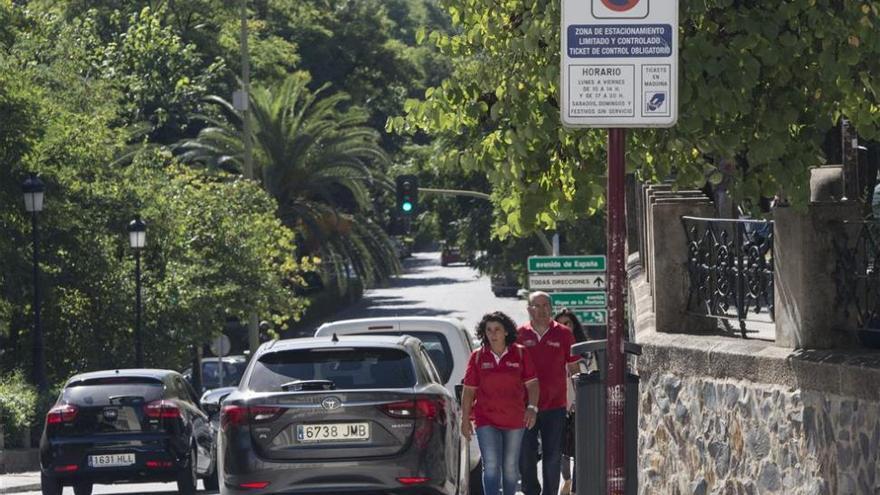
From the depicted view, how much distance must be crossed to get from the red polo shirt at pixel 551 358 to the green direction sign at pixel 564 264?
1842 cm

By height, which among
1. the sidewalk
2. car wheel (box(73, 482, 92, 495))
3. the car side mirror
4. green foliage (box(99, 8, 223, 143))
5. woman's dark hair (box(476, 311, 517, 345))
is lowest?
the sidewalk

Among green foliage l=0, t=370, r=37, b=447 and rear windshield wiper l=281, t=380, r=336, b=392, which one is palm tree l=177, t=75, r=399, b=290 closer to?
green foliage l=0, t=370, r=37, b=447

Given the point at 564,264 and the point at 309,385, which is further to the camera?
the point at 564,264

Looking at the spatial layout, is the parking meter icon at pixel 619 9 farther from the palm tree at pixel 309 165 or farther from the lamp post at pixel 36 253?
the palm tree at pixel 309 165

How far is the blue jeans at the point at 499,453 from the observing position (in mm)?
12891

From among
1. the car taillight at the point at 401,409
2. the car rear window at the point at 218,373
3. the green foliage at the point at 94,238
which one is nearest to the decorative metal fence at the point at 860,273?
the car taillight at the point at 401,409

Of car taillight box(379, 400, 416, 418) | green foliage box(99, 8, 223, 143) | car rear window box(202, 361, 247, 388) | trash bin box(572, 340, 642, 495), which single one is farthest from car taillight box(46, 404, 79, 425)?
green foliage box(99, 8, 223, 143)

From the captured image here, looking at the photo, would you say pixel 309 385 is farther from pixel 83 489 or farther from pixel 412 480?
pixel 83 489

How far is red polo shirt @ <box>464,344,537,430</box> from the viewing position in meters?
12.8

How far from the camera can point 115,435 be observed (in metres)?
19.4

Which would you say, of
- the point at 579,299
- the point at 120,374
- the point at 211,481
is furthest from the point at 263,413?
the point at 579,299

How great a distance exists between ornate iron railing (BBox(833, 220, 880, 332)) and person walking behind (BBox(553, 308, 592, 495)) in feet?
13.2

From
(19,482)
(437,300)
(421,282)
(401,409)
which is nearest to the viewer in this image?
(401,409)

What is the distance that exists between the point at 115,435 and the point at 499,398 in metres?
7.83
